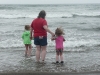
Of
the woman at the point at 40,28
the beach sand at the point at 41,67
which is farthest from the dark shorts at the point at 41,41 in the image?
the beach sand at the point at 41,67

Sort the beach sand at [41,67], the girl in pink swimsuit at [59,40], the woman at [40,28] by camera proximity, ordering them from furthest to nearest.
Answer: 1. the girl in pink swimsuit at [59,40]
2. the woman at [40,28]
3. the beach sand at [41,67]

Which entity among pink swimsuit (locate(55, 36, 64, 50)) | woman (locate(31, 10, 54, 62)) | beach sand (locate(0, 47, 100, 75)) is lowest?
beach sand (locate(0, 47, 100, 75))

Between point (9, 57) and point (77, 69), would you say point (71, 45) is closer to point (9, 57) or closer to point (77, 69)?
point (9, 57)

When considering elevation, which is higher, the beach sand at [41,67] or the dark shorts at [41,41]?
the dark shorts at [41,41]

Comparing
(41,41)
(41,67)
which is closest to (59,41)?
(41,41)

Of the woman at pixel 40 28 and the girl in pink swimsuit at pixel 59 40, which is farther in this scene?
the girl in pink swimsuit at pixel 59 40

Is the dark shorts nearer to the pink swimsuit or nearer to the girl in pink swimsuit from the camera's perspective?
the girl in pink swimsuit

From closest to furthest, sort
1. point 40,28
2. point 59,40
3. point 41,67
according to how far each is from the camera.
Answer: point 41,67
point 40,28
point 59,40

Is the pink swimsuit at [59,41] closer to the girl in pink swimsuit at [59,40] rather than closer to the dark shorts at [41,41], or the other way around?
the girl in pink swimsuit at [59,40]

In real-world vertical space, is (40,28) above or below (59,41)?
above

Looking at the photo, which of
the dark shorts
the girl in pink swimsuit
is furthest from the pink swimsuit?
the dark shorts

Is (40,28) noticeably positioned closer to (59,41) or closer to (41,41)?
(41,41)

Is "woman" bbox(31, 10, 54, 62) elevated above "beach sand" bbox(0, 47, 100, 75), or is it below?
above

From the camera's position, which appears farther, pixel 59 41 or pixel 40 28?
pixel 59 41
